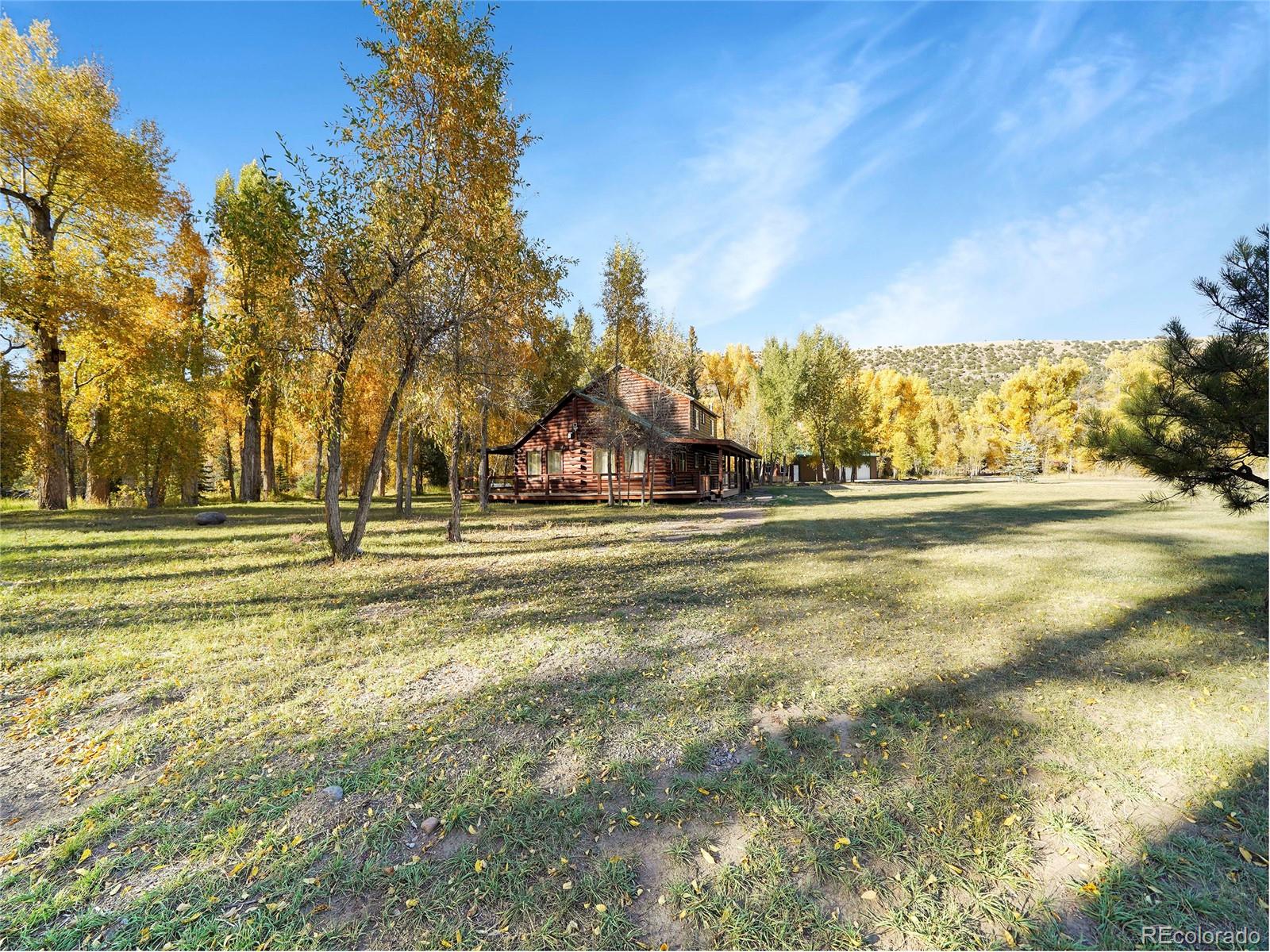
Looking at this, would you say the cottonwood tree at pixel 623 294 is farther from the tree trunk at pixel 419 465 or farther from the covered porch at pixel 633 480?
the tree trunk at pixel 419 465

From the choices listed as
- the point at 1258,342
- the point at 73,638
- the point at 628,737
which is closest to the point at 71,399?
the point at 73,638

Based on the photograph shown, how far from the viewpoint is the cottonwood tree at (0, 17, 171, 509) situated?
14.8 meters

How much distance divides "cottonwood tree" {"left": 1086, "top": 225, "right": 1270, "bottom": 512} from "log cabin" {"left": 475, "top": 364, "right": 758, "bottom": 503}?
18056mm

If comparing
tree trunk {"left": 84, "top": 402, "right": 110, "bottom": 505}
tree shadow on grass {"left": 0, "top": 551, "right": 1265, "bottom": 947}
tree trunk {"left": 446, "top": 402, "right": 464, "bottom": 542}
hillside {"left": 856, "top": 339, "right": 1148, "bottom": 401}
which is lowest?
tree shadow on grass {"left": 0, "top": 551, "right": 1265, "bottom": 947}

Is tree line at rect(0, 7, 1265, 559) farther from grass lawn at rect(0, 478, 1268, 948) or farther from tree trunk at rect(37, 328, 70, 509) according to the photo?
grass lawn at rect(0, 478, 1268, 948)

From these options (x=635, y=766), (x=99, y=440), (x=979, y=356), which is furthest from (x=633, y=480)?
(x=979, y=356)

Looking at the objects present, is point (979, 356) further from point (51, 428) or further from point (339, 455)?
point (51, 428)

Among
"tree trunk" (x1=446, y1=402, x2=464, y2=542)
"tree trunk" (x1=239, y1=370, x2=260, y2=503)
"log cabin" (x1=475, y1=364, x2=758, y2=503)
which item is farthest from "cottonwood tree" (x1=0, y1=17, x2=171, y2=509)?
"log cabin" (x1=475, y1=364, x2=758, y2=503)

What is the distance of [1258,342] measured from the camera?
5789 millimetres

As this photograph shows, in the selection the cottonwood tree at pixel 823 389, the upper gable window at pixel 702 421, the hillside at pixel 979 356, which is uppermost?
the hillside at pixel 979 356

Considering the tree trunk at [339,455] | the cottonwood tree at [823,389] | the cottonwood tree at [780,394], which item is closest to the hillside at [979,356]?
the cottonwood tree at [823,389]

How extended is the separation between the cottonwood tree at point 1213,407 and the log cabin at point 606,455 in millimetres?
18056

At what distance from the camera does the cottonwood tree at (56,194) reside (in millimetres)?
14805

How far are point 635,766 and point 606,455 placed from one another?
81.0 feet
